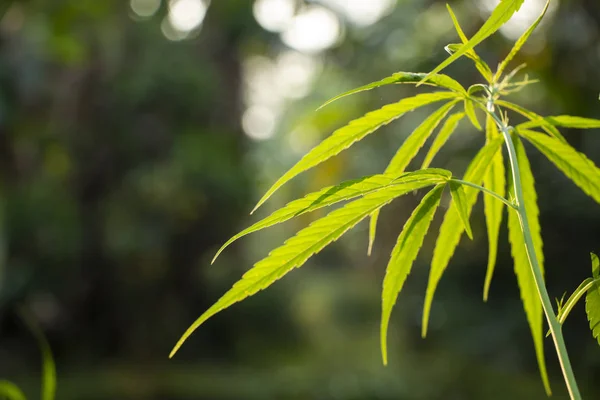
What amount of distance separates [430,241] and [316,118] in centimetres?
321

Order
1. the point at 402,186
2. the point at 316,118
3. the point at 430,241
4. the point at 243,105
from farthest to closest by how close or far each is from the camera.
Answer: the point at 243,105
the point at 430,241
the point at 316,118
the point at 402,186

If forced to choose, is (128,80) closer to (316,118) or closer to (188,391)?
(188,391)

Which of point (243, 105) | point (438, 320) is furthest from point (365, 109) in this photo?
point (243, 105)

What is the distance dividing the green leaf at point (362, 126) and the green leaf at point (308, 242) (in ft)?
0.08

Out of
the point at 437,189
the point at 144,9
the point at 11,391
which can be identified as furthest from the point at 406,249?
the point at 144,9

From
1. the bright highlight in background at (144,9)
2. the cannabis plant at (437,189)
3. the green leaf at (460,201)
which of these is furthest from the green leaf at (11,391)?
the bright highlight in background at (144,9)

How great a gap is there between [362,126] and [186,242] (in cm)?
545

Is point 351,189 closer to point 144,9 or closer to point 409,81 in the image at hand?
point 409,81

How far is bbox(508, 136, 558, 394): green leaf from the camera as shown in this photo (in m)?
0.31

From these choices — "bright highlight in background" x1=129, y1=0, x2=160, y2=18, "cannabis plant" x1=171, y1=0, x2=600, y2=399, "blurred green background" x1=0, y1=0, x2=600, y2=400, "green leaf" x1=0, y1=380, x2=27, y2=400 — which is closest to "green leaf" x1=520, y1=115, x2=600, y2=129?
"cannabis plant" x1=171, y1=0, x2=600, y2=399

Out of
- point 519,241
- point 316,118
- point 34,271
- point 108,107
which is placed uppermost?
point 108,107

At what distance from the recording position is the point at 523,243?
1.05ft

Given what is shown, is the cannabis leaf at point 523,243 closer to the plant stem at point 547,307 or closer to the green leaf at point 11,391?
the plant stem at point 547,307

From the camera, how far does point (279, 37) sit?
19.7 feet
